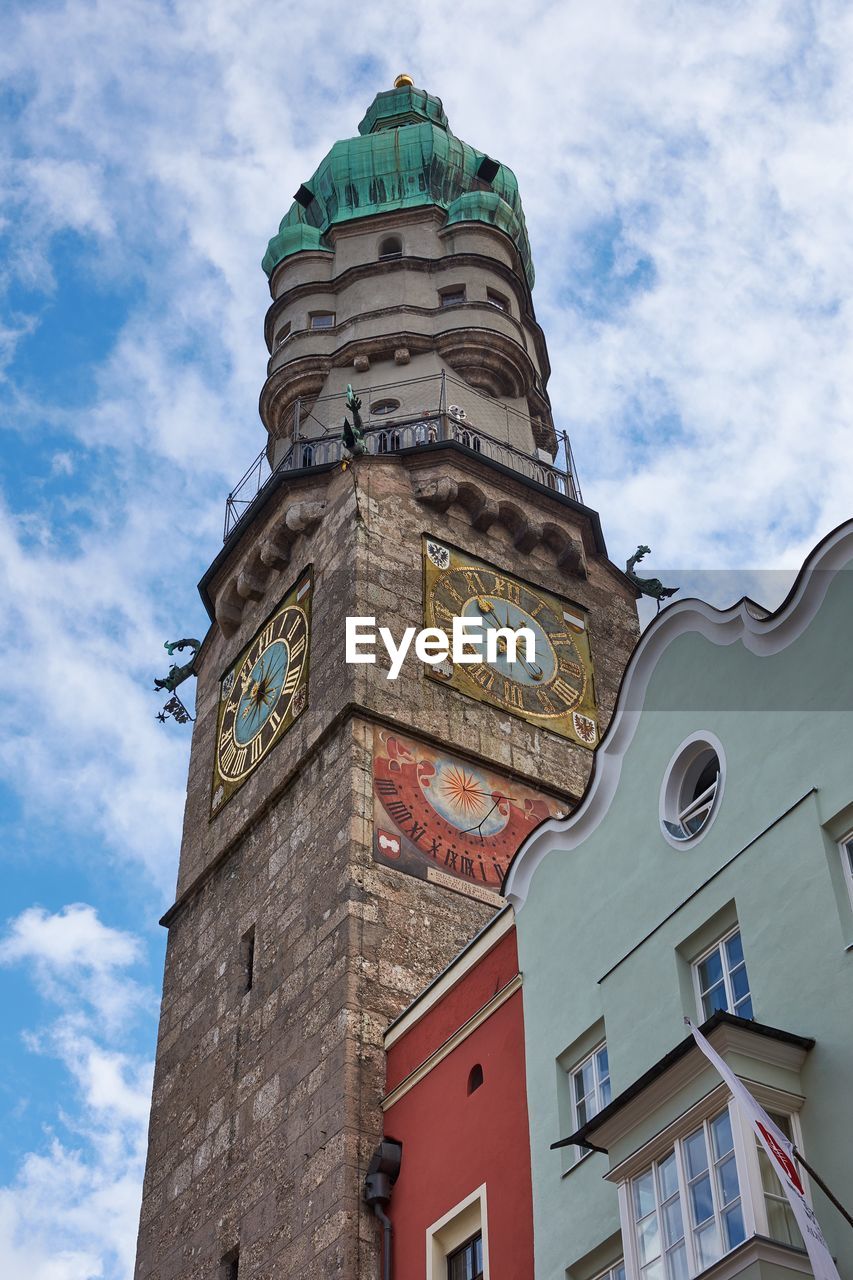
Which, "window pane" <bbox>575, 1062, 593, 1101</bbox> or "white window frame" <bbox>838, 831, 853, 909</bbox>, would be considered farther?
"window pane" <bbox>575, 1062, 593, 1101</bbox>

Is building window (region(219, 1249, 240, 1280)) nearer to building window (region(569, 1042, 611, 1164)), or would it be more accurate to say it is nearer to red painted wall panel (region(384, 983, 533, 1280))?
red painted wall panel (region(384, 983, 533, 1280))

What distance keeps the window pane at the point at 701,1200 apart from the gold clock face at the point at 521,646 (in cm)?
1233

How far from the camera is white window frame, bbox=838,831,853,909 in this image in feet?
43.2

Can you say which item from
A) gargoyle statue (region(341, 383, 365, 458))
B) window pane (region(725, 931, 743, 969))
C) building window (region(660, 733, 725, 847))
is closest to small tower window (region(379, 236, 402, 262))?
gargoyle statue (region(341, 383, 365, 458))

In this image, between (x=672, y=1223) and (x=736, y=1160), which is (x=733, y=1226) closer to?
(x=736, y=1160)

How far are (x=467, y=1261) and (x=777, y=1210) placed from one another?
5.13 m

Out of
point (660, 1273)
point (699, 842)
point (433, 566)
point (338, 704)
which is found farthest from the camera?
point (433, 566)

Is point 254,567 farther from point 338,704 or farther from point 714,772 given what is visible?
point 714,772

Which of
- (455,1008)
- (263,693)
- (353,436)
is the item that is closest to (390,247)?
(353,436)

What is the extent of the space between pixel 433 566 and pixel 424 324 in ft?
22.2

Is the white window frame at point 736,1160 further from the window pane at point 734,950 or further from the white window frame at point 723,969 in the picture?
the window pane at point 734,950

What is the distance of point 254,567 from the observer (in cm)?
2788

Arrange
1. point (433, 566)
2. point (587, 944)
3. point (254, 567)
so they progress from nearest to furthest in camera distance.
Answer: point (587, 944) < point (433, 566) < point (254, 567)

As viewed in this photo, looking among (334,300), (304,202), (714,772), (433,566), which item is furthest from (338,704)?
(304,202)
